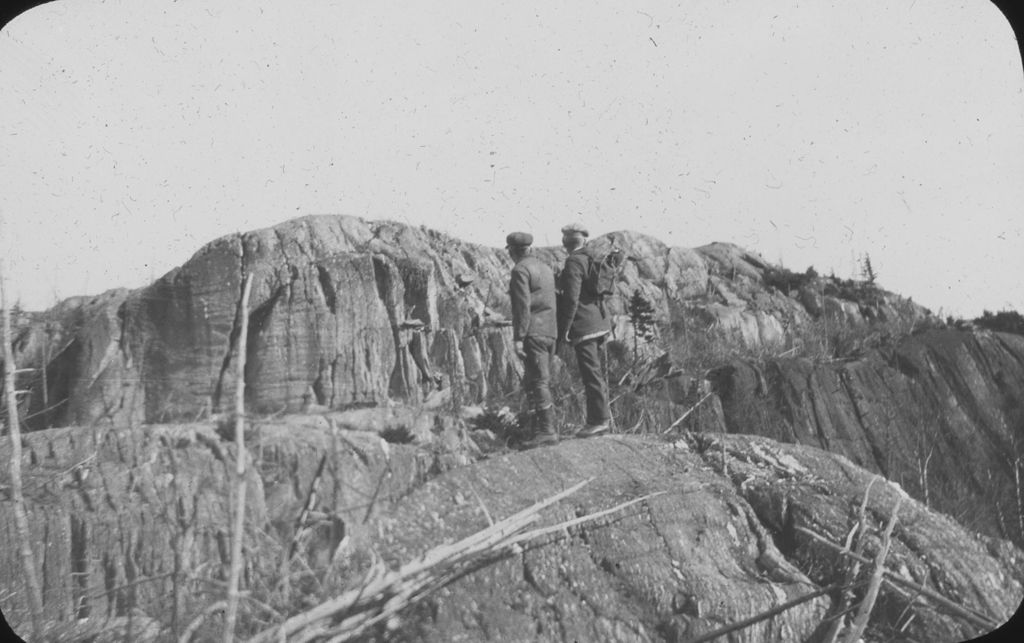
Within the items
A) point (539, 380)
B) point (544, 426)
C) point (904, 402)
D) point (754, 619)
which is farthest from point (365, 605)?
point (904, 402)

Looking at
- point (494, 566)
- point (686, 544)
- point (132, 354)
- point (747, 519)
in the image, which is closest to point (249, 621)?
point (494, 566)

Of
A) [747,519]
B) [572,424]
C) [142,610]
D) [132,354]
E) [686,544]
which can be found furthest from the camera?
[132,354]

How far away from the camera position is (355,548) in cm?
539

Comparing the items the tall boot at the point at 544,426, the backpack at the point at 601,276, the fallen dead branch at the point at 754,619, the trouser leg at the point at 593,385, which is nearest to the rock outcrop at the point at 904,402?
the trouser leg at the point at 593,385

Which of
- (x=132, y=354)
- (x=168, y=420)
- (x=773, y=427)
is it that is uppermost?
(x=168, y=420)

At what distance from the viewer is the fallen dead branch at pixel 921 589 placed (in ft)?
17.3

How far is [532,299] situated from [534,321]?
21cm

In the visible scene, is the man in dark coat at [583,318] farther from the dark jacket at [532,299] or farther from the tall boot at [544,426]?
the tall boot at [544,426]

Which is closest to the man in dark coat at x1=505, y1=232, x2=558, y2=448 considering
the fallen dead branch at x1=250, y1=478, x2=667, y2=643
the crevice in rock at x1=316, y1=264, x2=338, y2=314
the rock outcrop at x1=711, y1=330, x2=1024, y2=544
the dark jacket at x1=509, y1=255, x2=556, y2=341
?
the dark jacket at x1=509, y1=255, x2=556, y2=341

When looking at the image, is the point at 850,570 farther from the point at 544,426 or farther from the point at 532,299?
the point at 532,299

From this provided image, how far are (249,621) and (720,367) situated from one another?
16146 millimetres

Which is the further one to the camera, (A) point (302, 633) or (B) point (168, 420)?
(B) point (168, 420)

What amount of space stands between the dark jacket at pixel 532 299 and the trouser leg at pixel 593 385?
37 cm

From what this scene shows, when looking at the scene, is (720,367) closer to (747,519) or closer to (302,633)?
(747,519)
